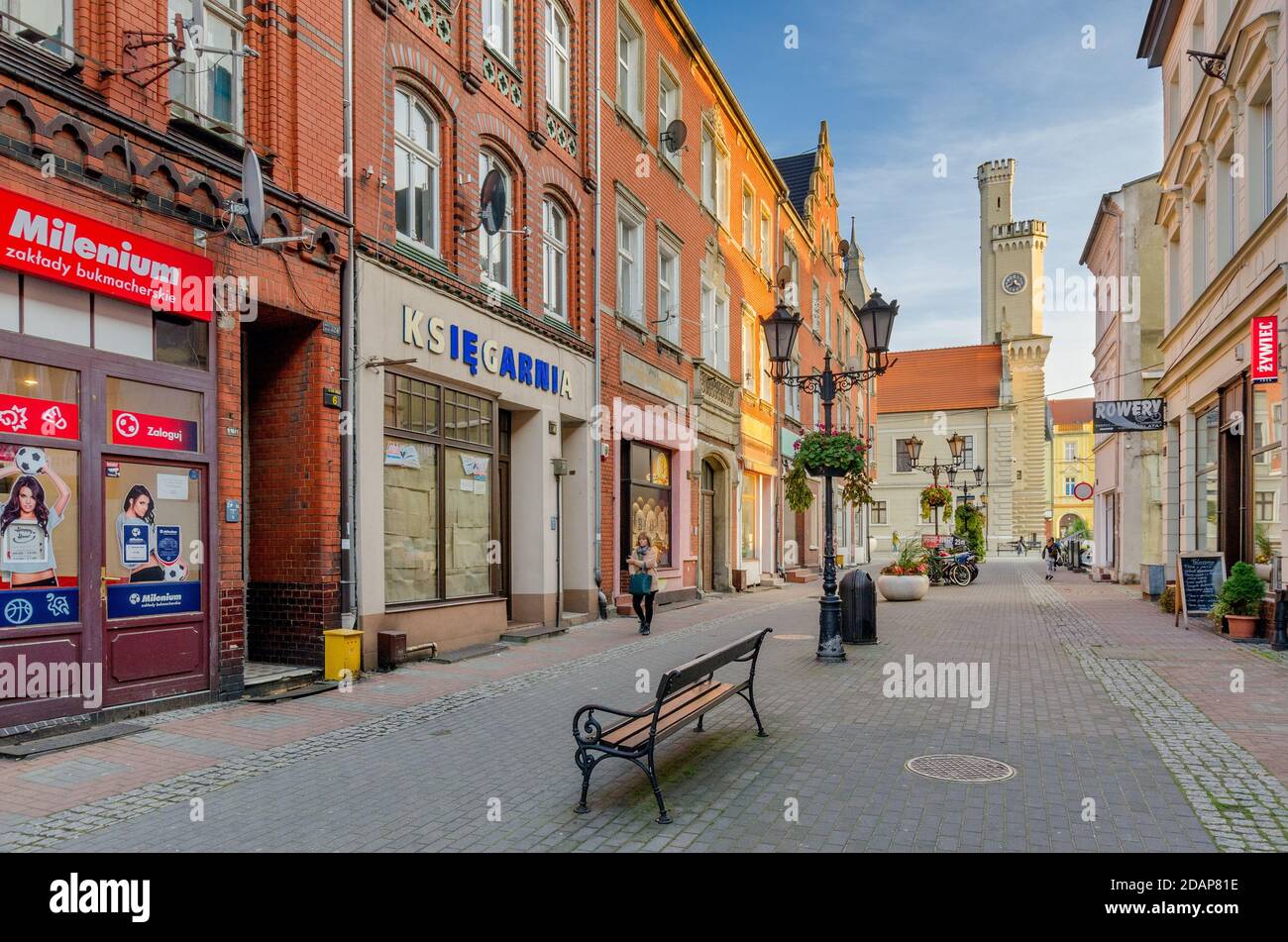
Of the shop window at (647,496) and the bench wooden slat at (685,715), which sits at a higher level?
the shop window at (647,496)

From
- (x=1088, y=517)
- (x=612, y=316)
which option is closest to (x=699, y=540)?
(x=612, y=316)

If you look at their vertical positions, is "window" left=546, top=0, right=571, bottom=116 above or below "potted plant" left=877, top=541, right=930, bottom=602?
above

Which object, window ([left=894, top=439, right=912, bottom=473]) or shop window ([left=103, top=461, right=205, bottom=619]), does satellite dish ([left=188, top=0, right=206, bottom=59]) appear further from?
window ([left=894, top=439, right=912, bottom=473])

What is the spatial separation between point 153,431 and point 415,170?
5.64 meters

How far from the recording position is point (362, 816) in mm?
5508

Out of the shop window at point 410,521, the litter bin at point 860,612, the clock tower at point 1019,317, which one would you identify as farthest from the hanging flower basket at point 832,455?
the clock tower at point 1019,317

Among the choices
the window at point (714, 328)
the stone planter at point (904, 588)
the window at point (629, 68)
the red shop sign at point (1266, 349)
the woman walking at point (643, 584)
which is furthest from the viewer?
the window at point (714, 328)

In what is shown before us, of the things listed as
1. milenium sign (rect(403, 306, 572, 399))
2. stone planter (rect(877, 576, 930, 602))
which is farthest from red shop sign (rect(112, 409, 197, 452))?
stone planter (rect(877, 576, 930, 602))

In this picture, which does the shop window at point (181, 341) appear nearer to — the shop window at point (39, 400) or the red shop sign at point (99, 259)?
the red shop sign at point (99, 259)

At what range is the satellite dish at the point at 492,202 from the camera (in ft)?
42.1

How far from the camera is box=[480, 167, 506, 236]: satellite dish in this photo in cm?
1283

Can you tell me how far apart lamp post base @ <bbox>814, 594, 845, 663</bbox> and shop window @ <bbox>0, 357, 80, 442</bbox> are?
27.6ft

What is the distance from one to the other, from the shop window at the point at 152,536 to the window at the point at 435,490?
2885mm

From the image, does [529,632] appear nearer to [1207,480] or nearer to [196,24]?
[196,24]
